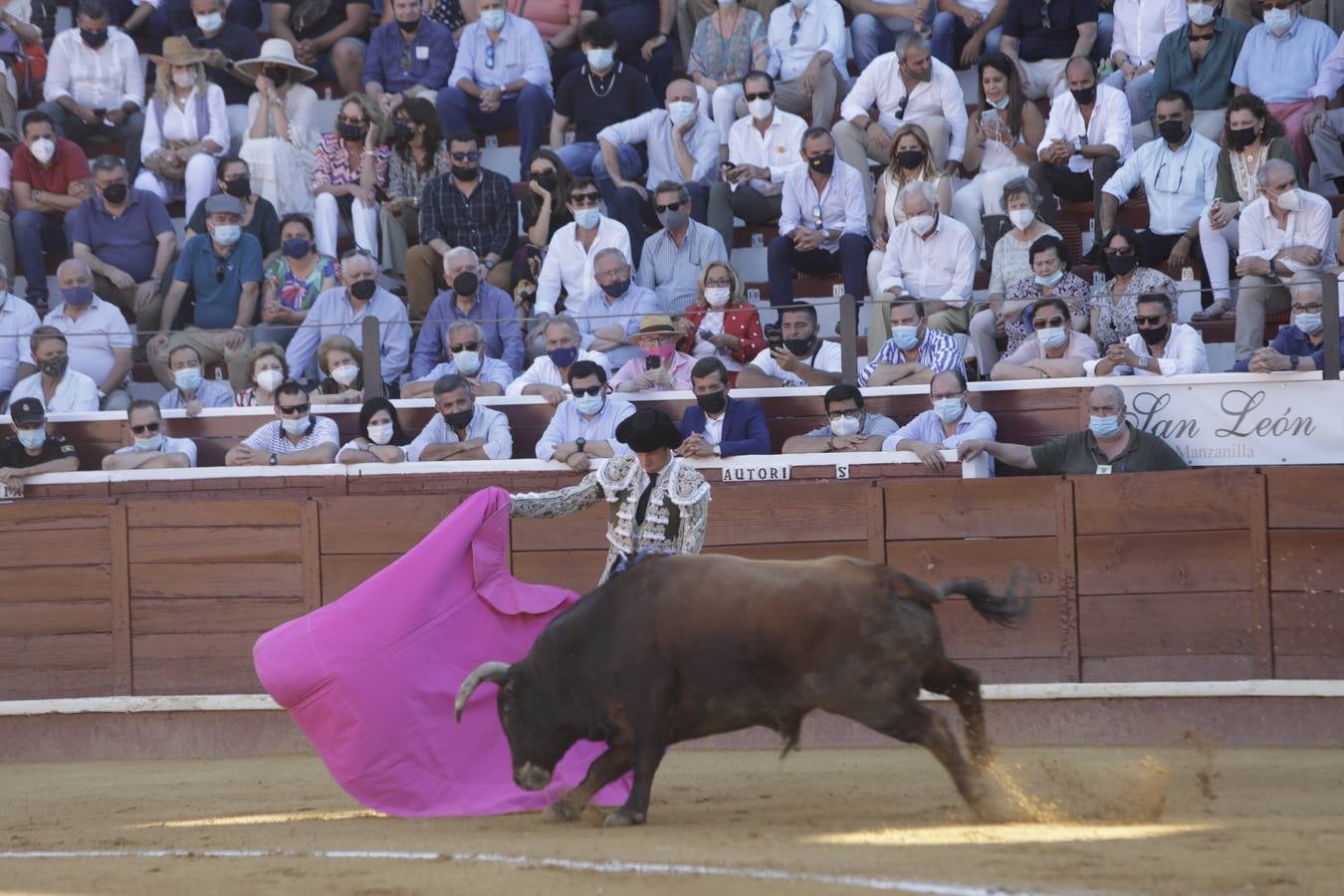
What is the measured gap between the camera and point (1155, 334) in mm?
8094

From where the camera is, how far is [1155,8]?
395 inches

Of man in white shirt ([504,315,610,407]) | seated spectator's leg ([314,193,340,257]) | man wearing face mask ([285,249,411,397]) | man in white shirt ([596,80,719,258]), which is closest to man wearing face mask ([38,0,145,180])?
seated spectator's leg ([314,193,340,257])

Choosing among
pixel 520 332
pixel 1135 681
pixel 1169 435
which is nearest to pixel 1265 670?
pixel 1135 681

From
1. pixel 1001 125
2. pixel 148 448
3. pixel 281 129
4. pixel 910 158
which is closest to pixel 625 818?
pixel 148 448

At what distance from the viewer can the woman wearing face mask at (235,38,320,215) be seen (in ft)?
36.0

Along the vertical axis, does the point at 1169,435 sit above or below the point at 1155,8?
below

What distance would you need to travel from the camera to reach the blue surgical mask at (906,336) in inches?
335

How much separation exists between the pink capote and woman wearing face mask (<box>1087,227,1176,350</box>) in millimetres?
3354

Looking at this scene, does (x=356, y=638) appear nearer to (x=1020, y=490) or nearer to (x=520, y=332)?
(x=1020, y=490)

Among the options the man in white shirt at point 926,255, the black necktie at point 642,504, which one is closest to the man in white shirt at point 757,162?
the man in white shirt at point 926,255

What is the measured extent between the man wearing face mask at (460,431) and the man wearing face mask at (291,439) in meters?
0.43

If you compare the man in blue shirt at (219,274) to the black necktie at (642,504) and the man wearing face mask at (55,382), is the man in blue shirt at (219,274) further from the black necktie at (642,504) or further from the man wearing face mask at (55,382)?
the black necktie at (642,504)

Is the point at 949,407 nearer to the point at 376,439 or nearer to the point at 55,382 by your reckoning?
the point at 376,439

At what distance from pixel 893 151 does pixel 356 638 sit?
4650 mm
